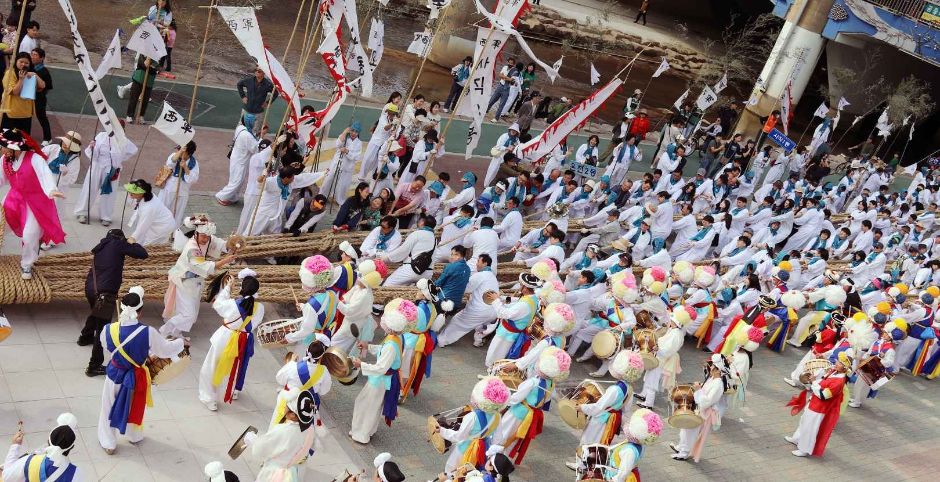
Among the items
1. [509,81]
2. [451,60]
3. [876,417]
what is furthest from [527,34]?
[876,417]

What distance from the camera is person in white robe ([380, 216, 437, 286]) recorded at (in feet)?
37.1

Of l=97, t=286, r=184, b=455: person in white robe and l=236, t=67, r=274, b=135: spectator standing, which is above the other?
l=236, t=67, r=274, b=135: spectator standing

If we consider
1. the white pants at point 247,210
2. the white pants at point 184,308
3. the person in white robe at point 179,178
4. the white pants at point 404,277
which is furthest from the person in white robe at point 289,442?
the white pants at point 247,210

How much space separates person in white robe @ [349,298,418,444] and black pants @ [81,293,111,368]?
227 centimetres

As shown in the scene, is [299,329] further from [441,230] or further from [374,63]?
[374,63]

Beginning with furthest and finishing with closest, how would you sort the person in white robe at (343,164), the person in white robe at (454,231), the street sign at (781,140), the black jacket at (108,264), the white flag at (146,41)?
the street sign at (781,140)
the person in white robe at (343,164)
the person in white robe at (454,231)
the white flag at (146,41)
the black jacket at (108,264)

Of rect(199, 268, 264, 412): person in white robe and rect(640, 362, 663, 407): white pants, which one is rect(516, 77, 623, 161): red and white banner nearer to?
rect(640, 362, 663, 407): white pants

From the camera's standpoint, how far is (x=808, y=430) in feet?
36.2

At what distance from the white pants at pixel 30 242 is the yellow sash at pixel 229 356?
2.19m

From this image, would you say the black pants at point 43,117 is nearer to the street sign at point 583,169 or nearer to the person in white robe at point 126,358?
the person in white robe at point 126,358

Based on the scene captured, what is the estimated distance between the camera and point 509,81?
66.0 feet

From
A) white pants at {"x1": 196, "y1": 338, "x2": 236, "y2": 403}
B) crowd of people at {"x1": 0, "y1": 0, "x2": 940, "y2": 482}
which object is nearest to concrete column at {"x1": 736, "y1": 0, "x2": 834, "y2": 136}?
crowd of people at {"x1": 0, "y1": 0, "x2": 940, "y2": 482}

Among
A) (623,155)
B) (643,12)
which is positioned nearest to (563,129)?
(623,155)

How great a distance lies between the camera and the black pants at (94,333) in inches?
332
